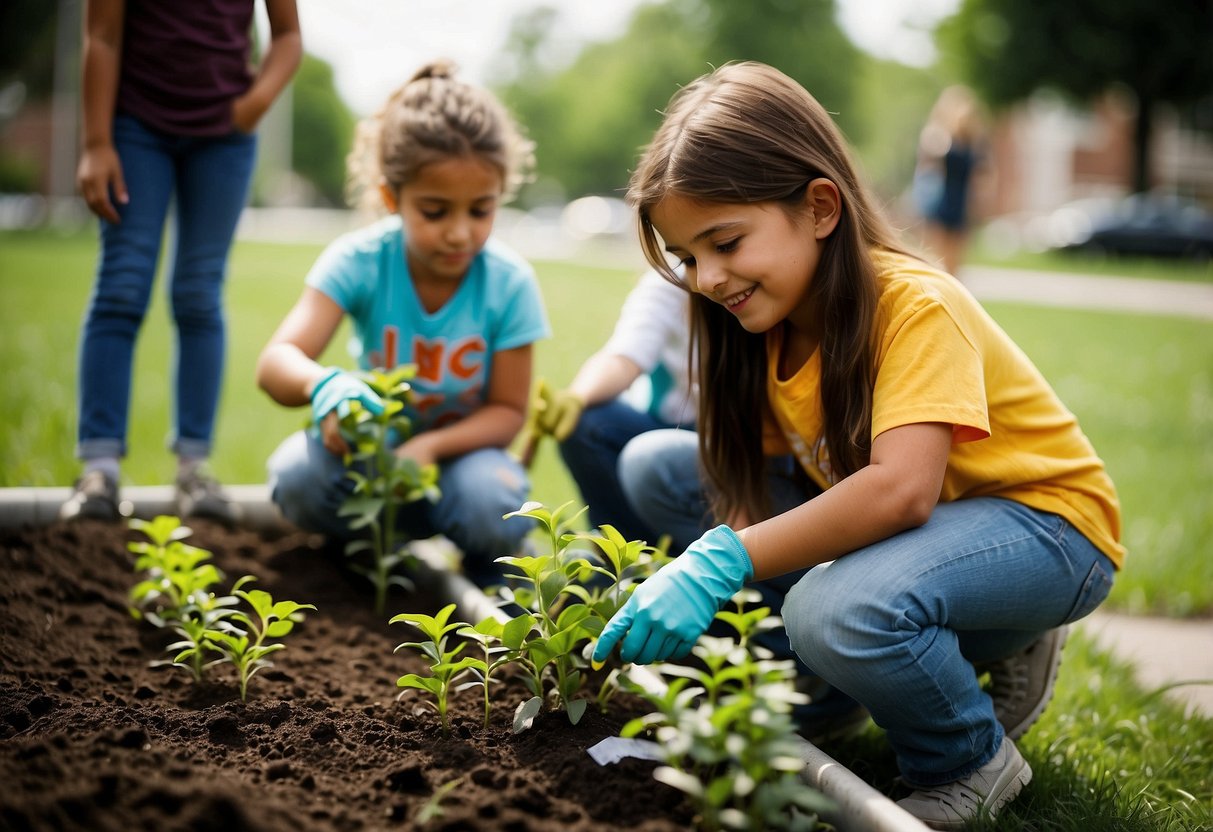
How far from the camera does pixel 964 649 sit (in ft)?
6.55

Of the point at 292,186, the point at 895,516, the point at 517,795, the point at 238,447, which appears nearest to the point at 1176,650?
the point at 895,516

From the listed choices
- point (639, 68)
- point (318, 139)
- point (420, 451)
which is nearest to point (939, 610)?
point (420, 451)

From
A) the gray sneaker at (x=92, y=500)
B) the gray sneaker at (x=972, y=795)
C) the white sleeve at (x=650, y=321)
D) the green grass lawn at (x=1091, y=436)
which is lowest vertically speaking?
the green grass lawn at (x=1091, y=436)

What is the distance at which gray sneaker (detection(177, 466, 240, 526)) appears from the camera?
111 inches

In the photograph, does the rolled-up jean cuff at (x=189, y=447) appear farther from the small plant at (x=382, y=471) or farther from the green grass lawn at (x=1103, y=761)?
the green grass lawn at (x=1103, y=761)

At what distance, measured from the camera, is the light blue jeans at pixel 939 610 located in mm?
1628

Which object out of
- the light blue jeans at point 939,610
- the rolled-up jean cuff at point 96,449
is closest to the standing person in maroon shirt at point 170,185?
the rolled-up jean cuff at point 96,449

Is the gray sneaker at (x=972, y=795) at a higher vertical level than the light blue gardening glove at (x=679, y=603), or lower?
lower

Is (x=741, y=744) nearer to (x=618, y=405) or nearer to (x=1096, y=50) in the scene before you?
(x=618, y=405)

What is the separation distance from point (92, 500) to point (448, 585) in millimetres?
908

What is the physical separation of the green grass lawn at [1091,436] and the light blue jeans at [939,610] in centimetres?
17

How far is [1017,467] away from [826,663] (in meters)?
0.52

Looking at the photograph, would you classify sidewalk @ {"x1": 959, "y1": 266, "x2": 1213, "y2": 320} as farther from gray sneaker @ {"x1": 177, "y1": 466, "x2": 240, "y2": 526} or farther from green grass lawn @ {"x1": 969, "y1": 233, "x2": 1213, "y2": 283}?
gray sneaker @ {"x1": 177, "y1": 466, "x2": 240, "y2": 526}

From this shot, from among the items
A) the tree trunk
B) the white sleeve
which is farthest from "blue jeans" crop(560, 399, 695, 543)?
the tree trunk
